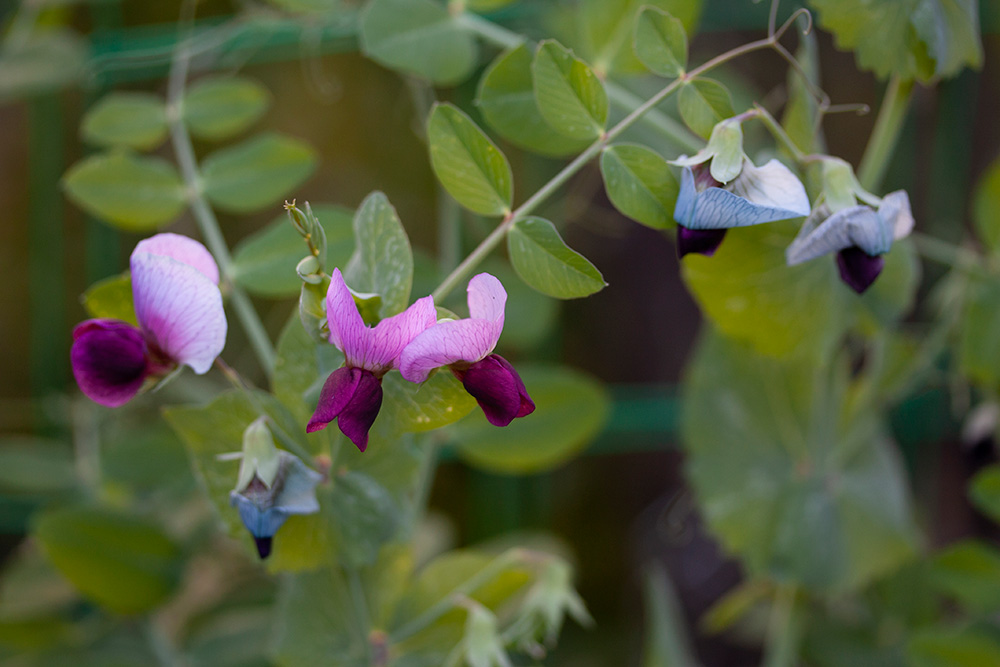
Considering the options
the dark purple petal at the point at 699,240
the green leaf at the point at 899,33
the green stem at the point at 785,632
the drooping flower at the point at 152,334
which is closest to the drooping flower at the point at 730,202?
the dark purple petal at the point at 699,240

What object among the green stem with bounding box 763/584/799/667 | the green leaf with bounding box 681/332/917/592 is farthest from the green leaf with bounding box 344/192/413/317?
the green stem with bounding box 763/584/799/667

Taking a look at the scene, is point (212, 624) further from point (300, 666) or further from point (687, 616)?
point (687, 616)

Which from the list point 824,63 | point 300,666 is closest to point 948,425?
point 824,63

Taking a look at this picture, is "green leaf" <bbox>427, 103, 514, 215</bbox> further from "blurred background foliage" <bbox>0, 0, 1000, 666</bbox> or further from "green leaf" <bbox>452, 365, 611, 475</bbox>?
"green leaf" <bbox>452, 365, 611, 475</bbox>

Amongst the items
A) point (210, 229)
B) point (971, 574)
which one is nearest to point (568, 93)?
point (210, 229)

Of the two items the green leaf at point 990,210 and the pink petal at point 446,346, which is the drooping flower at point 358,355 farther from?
the green leaf at point 990,210

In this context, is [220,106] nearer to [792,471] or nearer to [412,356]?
[412,356]
